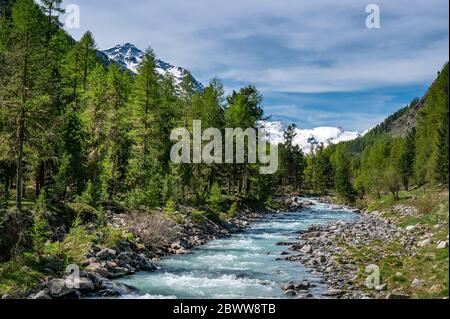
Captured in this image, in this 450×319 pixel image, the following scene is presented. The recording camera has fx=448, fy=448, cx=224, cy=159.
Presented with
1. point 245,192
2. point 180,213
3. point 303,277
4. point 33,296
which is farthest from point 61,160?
point 245,192

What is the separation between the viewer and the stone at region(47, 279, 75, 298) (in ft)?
55.0

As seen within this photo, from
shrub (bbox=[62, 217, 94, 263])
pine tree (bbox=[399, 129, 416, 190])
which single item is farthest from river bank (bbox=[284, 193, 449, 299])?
pine tree (bbox=[399, 129, 416, 190])

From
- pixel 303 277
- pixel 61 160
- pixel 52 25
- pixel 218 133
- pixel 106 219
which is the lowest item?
pixel 303 277

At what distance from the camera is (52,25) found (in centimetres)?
4481

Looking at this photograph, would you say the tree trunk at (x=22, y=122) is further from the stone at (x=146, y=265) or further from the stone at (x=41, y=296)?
the stone at (x=41, y=296)

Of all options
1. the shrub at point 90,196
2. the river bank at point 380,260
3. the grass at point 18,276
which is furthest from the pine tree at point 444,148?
the shrub at point 90,196

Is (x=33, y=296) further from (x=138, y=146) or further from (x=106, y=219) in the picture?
(x=138, y=146)

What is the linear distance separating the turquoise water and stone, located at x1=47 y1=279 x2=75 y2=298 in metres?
2.48

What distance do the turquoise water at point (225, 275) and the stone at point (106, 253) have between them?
199 cm

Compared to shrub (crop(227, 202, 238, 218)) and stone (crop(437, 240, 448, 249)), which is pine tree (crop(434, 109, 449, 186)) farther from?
shrub (crop(227, 202, 238, 218))

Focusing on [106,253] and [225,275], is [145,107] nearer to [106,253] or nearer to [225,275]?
[106,253]

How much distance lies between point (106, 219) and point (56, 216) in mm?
4281

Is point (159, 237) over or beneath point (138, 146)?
beneath
